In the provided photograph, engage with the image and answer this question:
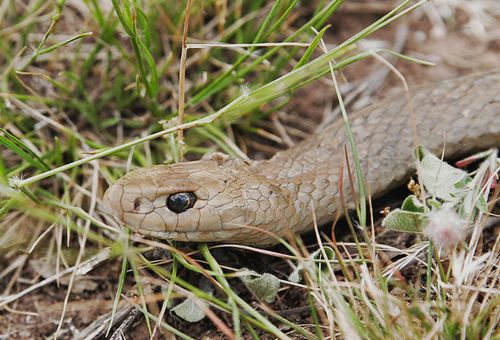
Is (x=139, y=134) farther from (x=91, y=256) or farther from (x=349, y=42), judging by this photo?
(x=349, y=42)

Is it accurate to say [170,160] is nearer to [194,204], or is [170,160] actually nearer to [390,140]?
[194,204]

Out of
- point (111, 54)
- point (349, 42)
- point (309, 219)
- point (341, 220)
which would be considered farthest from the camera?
point (111, 54)

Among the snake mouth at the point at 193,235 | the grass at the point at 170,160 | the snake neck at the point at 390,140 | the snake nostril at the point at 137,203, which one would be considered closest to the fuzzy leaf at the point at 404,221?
the grass at the point at 170,160

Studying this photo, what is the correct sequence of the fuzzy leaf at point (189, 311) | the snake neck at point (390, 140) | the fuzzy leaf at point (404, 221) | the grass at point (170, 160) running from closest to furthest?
the grass at point (170, 160) < the fuzzy leaf at point (404, 221) < the fuzzy leaf at point (189, 311) < the snake neck at point (390, 140)

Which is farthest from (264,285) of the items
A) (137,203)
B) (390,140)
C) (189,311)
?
(390,140)

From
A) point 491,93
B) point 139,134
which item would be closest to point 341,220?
point 491,93

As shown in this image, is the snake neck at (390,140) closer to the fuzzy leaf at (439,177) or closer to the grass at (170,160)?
the grass at (170,160)
